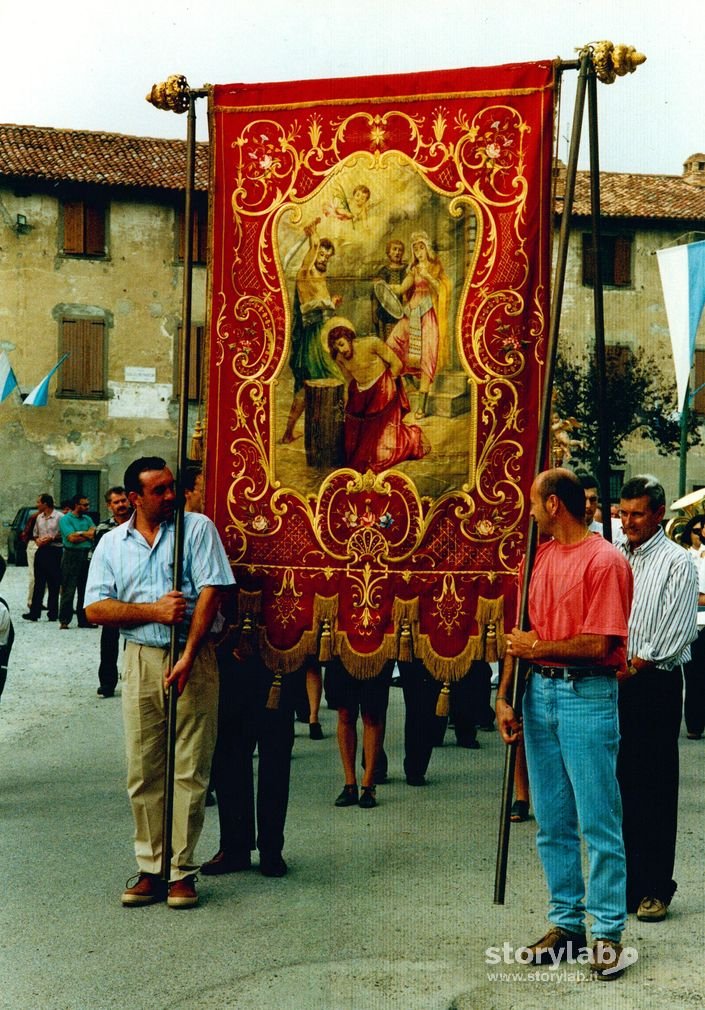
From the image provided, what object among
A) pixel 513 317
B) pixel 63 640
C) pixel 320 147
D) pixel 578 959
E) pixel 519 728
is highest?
pixel 320 147

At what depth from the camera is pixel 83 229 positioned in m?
34.1

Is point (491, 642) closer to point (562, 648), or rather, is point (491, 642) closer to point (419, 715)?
point (562, 648)

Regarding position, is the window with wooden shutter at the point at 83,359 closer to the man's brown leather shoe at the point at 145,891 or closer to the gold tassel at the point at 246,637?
the gold tassel at the point at 246,637

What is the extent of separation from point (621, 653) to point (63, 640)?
12674mm

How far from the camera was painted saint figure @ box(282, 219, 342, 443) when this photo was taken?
6.24 metres

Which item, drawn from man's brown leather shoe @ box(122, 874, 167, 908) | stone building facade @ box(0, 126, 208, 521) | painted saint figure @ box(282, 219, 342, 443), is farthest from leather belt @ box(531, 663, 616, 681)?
stone building facade @ box(0, 126, 208, 521)

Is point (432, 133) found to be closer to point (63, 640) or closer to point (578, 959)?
point (578, 959)

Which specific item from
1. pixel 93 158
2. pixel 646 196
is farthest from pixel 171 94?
pixel 646 196

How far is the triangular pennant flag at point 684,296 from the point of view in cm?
1588

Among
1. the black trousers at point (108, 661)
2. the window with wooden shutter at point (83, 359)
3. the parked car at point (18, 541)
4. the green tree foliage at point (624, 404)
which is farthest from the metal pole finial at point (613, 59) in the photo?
the window with wooden shutter at point (83, 359)

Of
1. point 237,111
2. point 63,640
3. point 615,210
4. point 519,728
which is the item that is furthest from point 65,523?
point 615,210

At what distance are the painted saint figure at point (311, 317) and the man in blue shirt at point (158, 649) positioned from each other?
2.45 ft

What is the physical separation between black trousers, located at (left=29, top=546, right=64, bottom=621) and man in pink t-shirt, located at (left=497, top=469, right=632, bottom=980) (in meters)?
14.4

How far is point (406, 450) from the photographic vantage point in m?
6.17
